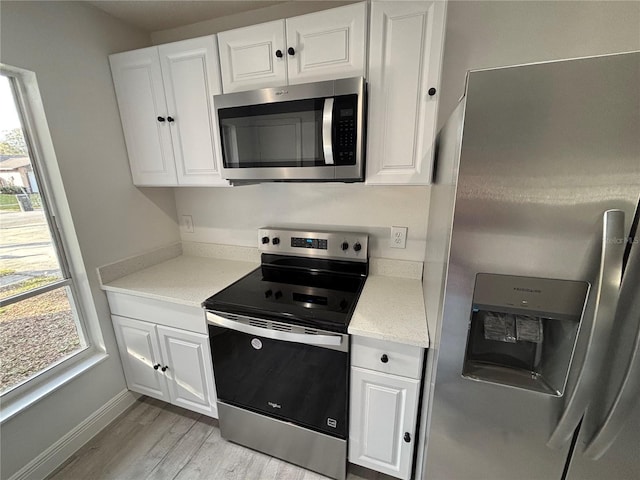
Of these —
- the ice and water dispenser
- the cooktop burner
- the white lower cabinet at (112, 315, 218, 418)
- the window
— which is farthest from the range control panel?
the window

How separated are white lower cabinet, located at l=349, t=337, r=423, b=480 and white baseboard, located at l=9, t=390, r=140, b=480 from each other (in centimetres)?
155

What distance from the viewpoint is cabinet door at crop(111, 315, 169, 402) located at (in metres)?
1.59

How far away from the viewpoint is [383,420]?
1.19 metres

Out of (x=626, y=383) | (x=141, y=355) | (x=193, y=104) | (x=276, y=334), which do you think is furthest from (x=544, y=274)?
(x=141, y=355)

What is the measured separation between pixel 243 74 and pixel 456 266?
1.29 meters

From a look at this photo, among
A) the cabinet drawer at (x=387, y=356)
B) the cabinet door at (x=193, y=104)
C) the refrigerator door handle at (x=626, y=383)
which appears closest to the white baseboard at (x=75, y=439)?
the cabinet door at (x=193, y=104)

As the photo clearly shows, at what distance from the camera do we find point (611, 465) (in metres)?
0.80

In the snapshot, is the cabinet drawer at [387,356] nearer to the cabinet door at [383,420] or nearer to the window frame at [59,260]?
the cabinet door at [383,420]

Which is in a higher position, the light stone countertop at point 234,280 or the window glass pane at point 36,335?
the light stone countertop at point 234,280

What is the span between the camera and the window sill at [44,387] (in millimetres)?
1280

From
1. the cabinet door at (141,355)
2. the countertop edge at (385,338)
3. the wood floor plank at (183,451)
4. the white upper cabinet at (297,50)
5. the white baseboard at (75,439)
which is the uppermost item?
the white upper cabinet at (297,50)

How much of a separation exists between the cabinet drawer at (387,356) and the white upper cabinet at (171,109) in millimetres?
1117

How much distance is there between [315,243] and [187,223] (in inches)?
43.0

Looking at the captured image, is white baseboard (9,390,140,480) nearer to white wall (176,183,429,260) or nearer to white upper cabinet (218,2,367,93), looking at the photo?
white wall (176,183,429,260)
